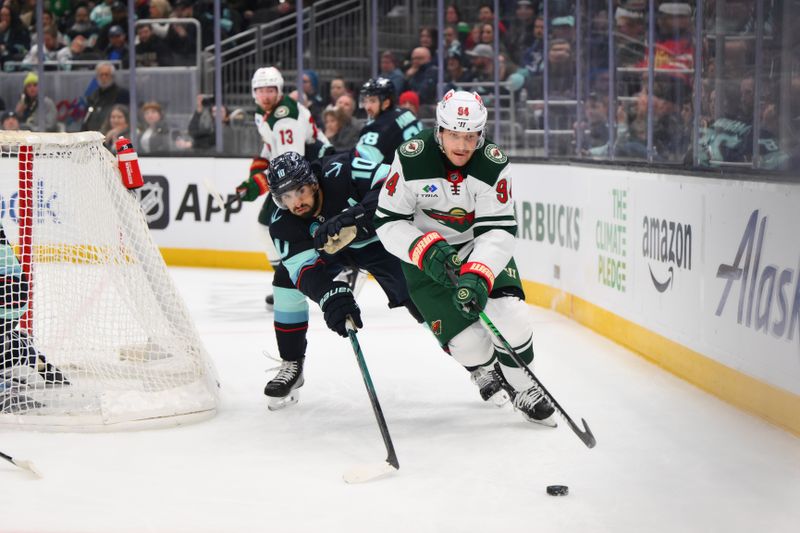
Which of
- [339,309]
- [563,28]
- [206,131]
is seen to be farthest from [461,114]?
[206,131]

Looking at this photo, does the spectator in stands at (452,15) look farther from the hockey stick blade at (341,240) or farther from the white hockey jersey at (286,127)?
the hockey stick blade at (341,240)

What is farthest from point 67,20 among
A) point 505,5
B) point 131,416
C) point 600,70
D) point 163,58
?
point 131,416

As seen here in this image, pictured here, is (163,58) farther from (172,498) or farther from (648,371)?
(172,498)

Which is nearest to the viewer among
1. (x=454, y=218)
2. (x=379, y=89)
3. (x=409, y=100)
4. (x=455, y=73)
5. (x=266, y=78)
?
(x=454, y=218)

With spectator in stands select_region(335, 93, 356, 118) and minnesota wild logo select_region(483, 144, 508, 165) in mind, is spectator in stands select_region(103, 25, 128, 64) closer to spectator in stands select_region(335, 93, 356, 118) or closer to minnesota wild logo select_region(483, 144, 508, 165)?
spectator in stands select_region(335, 93, 356, 118)

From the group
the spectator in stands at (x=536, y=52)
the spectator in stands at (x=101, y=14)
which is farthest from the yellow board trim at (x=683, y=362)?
the spectator in stands at (x=101, y=14)

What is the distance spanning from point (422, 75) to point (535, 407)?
506 centimetres

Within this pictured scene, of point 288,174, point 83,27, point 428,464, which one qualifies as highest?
point 83,27

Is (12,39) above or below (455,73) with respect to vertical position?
above

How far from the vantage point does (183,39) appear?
8.89m

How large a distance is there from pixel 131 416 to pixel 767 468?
6.57ft

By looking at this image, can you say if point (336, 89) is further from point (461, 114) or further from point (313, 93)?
point (461, 114)

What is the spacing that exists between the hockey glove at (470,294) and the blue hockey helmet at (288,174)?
2.18 ft

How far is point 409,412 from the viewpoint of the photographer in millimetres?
4172
